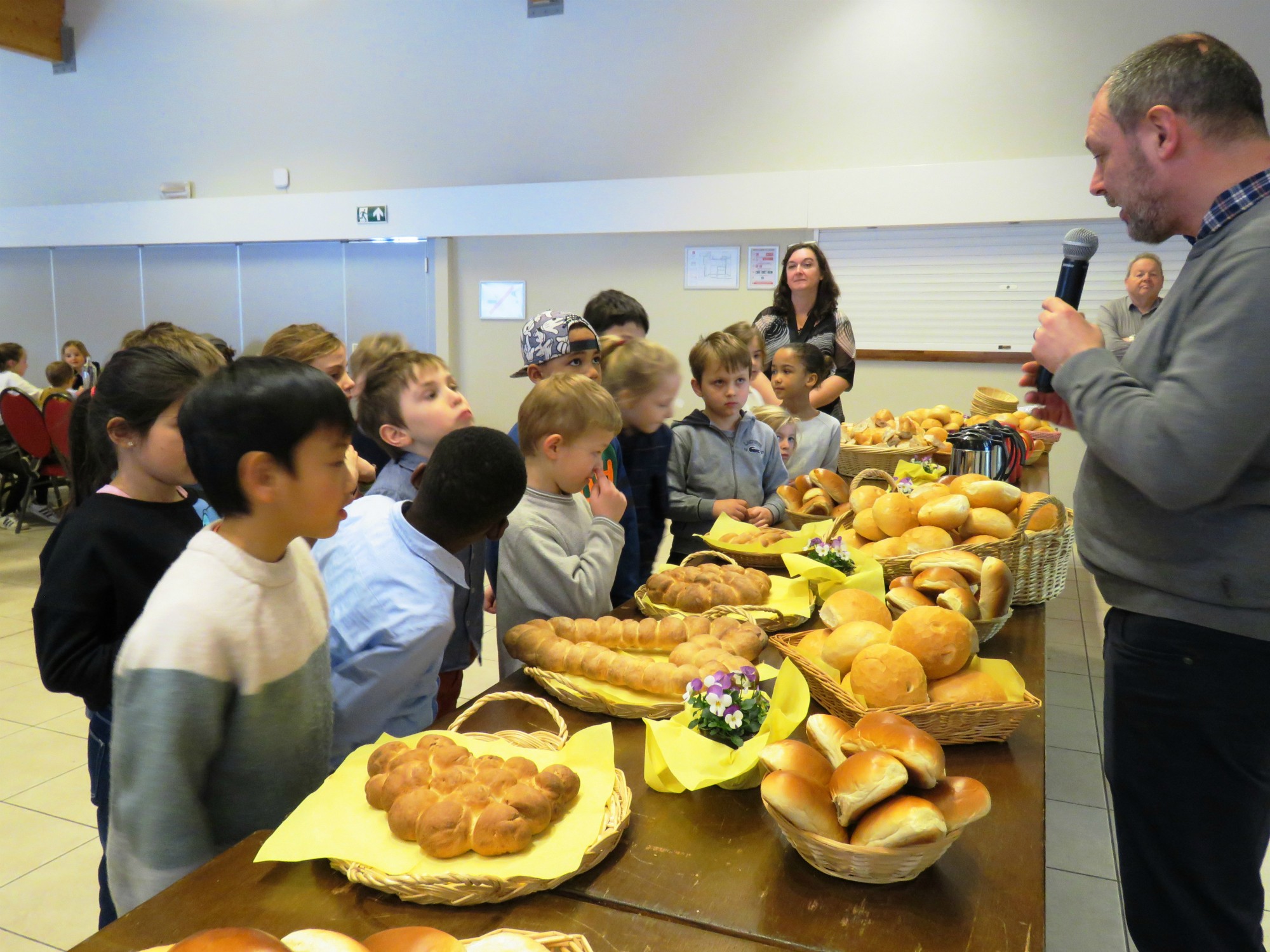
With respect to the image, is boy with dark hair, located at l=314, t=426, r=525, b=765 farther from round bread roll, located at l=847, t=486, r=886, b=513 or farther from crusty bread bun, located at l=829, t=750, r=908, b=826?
round bread roll, located at l=847, t=486, r=886, b=513

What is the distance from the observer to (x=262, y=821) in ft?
3.71

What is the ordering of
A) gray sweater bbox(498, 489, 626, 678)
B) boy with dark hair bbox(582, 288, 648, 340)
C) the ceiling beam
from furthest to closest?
the ceiling beam → boy with dark hair bbox(582, 288, 648, 340) → gray sweater bbox(498, 489, 626, 678)

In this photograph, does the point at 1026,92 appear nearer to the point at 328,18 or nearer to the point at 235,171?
the point at 328,18

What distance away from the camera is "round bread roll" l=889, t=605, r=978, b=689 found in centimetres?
127

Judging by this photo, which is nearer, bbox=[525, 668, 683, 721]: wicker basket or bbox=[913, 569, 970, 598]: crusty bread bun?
bbox=[525, 668, 683, 721]: wicker basket

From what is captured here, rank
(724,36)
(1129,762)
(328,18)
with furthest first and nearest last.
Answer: (328,18), (724,36), (1129,762)

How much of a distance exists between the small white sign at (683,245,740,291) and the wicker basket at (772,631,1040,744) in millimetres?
5763

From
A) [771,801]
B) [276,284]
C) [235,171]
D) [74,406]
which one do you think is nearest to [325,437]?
[771,801]

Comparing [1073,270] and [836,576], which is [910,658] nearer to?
[836,576]

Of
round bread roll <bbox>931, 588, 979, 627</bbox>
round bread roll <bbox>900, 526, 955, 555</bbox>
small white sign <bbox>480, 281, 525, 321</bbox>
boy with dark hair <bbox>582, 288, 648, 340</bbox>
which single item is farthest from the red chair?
round bread roll <bbox>931, 588, 979, 627</bbox>

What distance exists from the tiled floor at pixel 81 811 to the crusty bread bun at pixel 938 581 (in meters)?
1.11

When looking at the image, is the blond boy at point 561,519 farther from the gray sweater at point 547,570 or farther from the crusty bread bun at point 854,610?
the crusty bread bun at point 854,610

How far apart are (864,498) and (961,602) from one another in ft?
2.75

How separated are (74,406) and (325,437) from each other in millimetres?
1079
